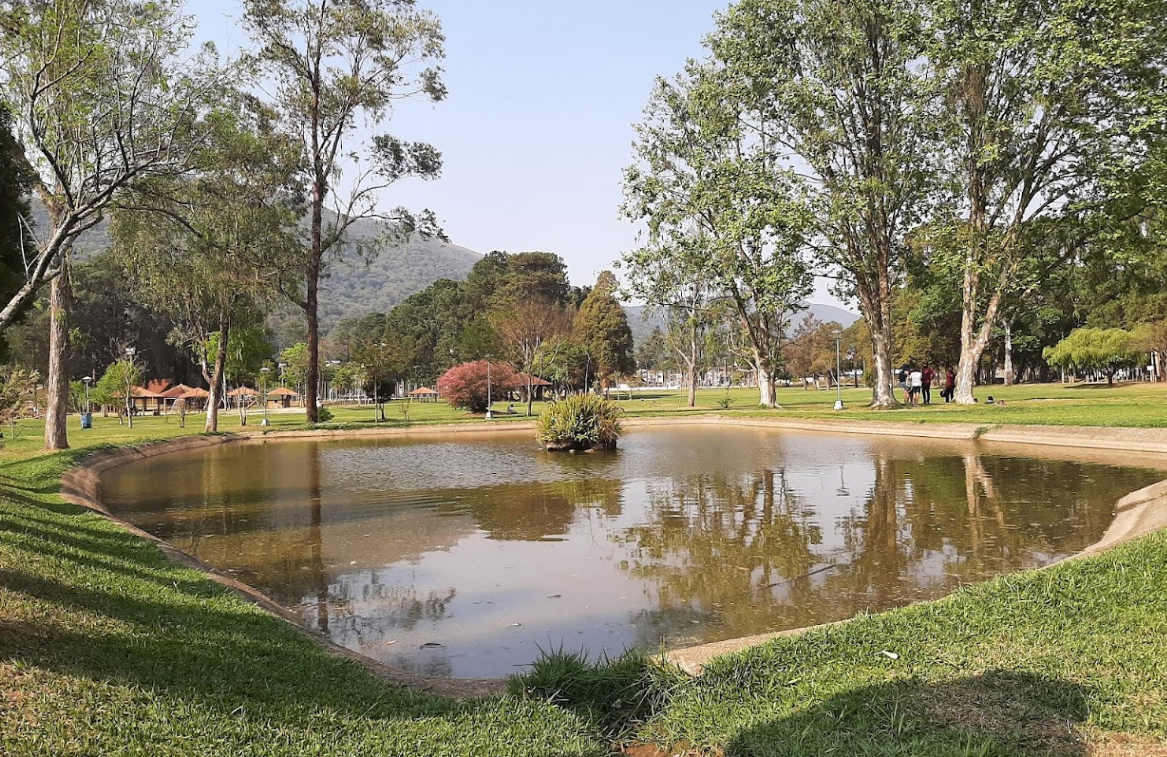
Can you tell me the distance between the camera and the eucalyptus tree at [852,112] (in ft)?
A: 84.8

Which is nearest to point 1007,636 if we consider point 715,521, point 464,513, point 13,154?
point 715,521

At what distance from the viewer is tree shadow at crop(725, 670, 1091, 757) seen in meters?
2.77

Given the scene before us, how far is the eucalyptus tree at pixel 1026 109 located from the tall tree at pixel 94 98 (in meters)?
22.4

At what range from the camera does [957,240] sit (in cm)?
2452

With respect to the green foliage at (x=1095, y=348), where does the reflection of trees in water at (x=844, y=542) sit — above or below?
below

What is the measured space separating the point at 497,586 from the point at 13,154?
Result: 10.3 meters

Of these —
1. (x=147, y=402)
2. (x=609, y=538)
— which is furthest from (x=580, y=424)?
(x=147, y=402)

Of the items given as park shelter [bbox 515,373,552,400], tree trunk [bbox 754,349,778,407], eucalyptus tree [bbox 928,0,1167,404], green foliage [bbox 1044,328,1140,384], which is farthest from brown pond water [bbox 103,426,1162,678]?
green foliage [bbox 1044,328,1140,384]

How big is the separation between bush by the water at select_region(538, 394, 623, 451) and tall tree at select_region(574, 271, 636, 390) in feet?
140

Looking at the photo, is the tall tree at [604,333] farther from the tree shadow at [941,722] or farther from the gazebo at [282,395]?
the tree shadow at [941,722]

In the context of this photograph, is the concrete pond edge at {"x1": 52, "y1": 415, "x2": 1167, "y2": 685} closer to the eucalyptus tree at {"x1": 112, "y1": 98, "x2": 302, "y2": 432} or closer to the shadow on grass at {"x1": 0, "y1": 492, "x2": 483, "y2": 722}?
the shadow on grass at {"x1": 0, "y1": 492, "x2": 483, "y2": 722}

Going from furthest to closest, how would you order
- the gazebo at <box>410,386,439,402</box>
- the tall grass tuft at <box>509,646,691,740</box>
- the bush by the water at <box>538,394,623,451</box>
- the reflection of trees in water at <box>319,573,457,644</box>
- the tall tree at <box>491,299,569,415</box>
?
the gazebo at <box>410,386,439,402</box>
the tall tree at <box>491,299,569,415</box>
the bush by the water at <box>538,394,623,451</box>
the reflection of trees in water at <box>319,573,457,644</box>
the tall grass tuft at <box>509,646,691,740</box>

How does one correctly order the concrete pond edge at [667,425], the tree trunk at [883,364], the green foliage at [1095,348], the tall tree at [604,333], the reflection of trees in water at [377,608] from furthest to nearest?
1. the tall tree at [604,333]
2. the green foliage at [1095,348]
3. the tree trunk at [883,364]
4. the reflection of trees in water at [377,608]
5. the concrete pond edge at [667,425]

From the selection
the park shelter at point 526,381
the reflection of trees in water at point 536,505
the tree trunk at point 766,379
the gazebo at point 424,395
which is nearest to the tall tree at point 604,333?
Answer: the park shelter at point 526,381
